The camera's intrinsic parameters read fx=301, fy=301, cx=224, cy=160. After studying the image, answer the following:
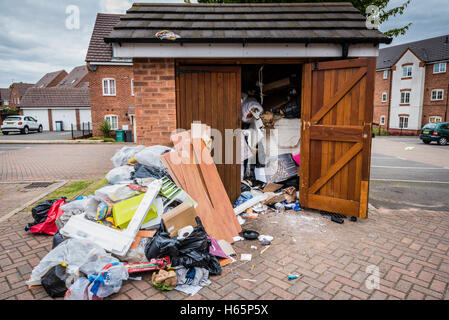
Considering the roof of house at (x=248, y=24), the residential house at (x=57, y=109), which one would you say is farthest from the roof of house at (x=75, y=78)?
the roof of house at (x=248, y=24)

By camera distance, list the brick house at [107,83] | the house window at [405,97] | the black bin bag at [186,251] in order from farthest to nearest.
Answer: the house window at [405,97] < the brick house at [107,83] < the black bin bag at [186,251]

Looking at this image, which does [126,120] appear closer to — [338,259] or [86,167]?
[86,167]

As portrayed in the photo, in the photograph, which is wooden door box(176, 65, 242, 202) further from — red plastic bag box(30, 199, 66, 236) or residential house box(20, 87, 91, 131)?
residential house box(20, 87, 91, 131)

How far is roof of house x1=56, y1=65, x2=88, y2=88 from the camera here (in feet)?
150

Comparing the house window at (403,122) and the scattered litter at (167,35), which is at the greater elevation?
the scattered litter at (167,35)

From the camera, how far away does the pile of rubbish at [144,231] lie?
310 cm

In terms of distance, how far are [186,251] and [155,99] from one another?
2890mm

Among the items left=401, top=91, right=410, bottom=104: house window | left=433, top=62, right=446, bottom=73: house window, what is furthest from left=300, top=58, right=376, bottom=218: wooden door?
left=401, top=91, right=410, bottom=104: house window

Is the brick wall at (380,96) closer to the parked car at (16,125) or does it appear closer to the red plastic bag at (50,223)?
the parked car at (16,125)

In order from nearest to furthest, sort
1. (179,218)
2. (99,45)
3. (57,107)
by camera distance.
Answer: (179,218) → (99,45) → (57,107)

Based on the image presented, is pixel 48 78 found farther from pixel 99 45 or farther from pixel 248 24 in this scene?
pixel 248 24

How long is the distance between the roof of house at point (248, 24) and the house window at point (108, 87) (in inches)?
774

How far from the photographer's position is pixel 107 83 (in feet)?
79.4

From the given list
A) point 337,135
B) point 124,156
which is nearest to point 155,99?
point 124,156
